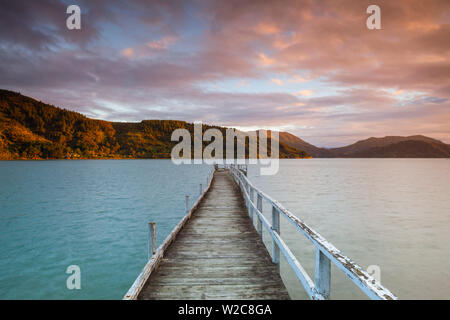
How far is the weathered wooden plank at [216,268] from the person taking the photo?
13.6 feet

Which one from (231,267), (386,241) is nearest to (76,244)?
(231,267)

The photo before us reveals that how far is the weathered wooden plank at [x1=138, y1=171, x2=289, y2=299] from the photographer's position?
414 centimetres

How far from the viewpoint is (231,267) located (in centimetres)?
516

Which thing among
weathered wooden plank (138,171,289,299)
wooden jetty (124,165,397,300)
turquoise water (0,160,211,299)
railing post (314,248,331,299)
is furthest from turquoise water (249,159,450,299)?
turquoise water (0,160,211,299)

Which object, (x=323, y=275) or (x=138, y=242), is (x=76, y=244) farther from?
(x=323, y=275)

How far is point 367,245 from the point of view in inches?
527

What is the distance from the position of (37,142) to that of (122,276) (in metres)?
225

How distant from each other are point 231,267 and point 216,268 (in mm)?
325

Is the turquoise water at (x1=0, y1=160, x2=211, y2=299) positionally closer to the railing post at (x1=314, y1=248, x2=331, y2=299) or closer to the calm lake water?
the calm lake water

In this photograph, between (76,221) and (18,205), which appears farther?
(18,205)

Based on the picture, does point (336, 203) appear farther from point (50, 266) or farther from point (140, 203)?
point (50, 266)
